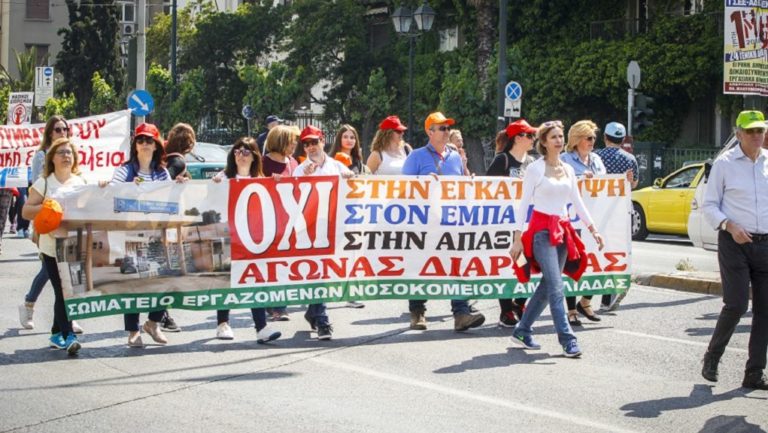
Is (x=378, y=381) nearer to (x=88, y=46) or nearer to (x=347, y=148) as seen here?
(x=347, y=148)

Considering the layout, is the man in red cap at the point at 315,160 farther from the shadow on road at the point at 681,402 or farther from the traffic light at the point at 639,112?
the traffic light at the point at 639,112

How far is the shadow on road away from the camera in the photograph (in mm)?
7570

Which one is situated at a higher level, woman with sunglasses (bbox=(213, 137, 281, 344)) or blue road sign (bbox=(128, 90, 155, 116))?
blue road sign (bbox=(128, 90, 155, 116))

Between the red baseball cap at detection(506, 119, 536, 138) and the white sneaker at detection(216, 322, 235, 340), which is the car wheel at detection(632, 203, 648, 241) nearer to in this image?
the red baseball cap at detection(506, 119, 536, 138)

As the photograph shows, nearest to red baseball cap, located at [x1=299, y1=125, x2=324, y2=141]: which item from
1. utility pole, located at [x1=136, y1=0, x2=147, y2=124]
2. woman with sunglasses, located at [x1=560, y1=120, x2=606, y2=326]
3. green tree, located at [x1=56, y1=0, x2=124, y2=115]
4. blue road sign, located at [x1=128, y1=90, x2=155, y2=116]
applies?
woman with sunglasses, located at [x1=560, y1=120, x2=606, y2=326]

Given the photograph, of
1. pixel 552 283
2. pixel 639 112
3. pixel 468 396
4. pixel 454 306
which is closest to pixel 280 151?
pixel 454 306

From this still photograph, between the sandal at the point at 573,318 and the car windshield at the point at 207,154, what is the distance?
14.9 m

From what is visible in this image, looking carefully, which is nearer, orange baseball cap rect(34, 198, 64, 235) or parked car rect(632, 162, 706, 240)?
orange baseball cap rect(34, 198, 64, 235)

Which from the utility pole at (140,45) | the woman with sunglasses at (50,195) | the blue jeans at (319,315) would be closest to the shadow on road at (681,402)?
the blue jeans at (319,315)

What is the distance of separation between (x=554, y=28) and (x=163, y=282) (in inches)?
1065

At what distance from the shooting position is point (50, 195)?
31.2ft

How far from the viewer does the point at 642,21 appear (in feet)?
109

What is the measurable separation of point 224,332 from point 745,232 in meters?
4.27

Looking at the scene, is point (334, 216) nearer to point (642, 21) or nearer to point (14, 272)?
point (14, 272)
